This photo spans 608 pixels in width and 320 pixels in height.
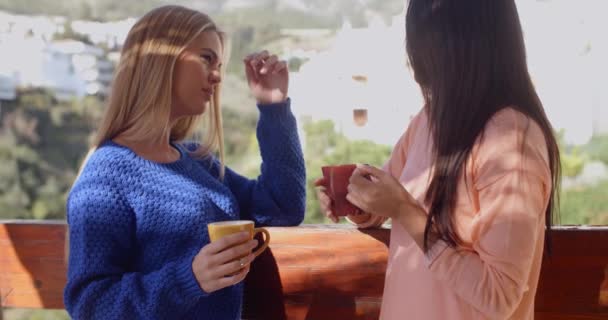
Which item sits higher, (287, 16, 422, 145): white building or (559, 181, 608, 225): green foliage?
(287, 16, 422, 145): white building

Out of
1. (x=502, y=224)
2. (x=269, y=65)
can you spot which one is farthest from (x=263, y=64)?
(x=502, y=224)

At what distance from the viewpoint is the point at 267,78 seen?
160 centimetres

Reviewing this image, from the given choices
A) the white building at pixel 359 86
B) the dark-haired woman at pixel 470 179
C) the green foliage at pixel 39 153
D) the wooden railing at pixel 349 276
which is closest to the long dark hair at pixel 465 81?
the dark-haired woman at pixel 470 179

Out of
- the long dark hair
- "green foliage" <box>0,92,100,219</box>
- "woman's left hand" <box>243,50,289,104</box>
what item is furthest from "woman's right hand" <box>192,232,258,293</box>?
"green foliage" <box>0,92,100,219</box>

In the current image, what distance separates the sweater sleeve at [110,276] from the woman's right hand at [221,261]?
21 mm

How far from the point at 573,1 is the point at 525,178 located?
14899 mm

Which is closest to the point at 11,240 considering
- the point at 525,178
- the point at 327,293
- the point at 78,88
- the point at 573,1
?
the point at 327,293

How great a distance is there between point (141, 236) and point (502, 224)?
616 millimetres

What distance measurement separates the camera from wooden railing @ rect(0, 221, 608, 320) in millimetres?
1465

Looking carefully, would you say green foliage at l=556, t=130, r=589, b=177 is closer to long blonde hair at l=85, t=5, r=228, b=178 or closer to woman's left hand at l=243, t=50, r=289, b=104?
woman's left hand at l=243, t=50, r=289, b=104

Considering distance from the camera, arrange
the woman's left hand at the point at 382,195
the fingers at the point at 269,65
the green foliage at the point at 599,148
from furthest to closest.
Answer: the green foliage at the point at 599,148
the fingers at the point at 269,65
the woman's left hand at the point at 382,195

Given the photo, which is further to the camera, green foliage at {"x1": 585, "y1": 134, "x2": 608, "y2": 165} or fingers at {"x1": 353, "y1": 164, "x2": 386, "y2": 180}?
green foliage at {"x1": 585, "y1": 134, "x2": 608, "y2": 165}

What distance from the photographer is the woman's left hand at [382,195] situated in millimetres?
1218

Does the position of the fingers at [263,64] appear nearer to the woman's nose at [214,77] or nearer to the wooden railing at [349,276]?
the woman's nose at [214,77]
